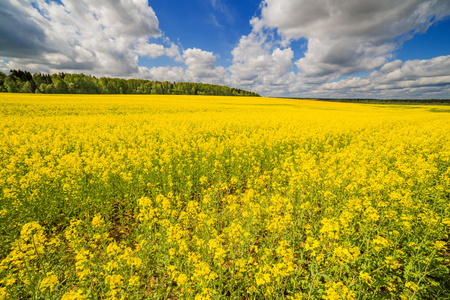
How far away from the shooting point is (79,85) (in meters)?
64.9

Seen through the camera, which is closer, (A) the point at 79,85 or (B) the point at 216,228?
(B) the point at 216,228

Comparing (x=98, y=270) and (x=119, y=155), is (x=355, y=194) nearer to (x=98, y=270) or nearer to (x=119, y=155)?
(x=98, y=270)

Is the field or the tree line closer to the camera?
the field

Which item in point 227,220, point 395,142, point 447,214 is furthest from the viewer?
point 395,142

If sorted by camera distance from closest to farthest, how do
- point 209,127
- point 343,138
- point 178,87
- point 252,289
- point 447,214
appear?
point 252,289
point 447,214
point 343,138
point 209,127
point 178,87

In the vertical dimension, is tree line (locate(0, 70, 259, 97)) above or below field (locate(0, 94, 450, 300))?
above

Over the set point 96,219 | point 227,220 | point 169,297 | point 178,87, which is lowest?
point 169,297

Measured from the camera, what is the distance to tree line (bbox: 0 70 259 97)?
197ft

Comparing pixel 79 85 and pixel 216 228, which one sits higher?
pixel 79 85

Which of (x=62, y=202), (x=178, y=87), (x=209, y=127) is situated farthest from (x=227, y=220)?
(x=178, y=87)

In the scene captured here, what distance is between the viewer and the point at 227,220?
483 centimetres

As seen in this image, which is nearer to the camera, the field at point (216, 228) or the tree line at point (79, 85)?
the field at point (216, 228)

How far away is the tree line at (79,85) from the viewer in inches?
2361

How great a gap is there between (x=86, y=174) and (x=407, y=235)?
29.9ft
